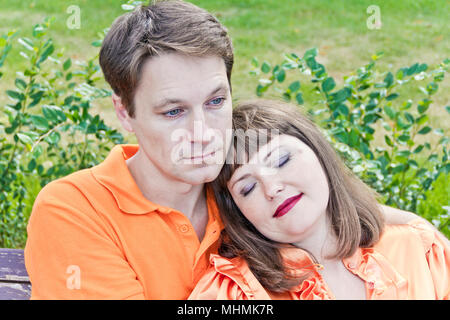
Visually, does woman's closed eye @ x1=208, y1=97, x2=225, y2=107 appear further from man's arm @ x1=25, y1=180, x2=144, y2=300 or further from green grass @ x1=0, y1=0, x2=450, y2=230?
green grass @ x1=0, y1=0, x2=450, y2=230

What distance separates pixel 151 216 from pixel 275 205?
0.46m

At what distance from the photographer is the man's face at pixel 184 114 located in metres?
2.00

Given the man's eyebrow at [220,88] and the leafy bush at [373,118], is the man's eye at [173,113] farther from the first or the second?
the leafy bush at [373,118]

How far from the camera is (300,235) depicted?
2.24 meters

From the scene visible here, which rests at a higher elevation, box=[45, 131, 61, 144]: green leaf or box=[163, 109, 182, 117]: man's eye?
box=[163, 109, 182, 117]: man's eye

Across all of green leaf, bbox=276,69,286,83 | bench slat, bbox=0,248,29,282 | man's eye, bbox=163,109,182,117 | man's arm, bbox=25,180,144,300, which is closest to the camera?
man's arm, bbox=25,180,144,300

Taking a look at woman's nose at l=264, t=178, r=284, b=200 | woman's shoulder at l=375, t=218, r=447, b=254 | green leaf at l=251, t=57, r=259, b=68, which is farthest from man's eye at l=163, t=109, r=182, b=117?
green leaf at l=251, t=57, r=259, b=68

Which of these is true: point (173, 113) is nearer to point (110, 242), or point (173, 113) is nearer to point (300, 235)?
point (110, 242)

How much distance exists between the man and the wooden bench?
422 millimetres

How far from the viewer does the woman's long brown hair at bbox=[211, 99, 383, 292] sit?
7.36 ft

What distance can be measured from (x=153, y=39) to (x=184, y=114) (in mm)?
278

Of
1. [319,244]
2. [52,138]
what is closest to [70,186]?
[52,138]

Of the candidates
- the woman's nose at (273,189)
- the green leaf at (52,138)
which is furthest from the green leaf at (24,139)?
the woman's nose at (273,189)
